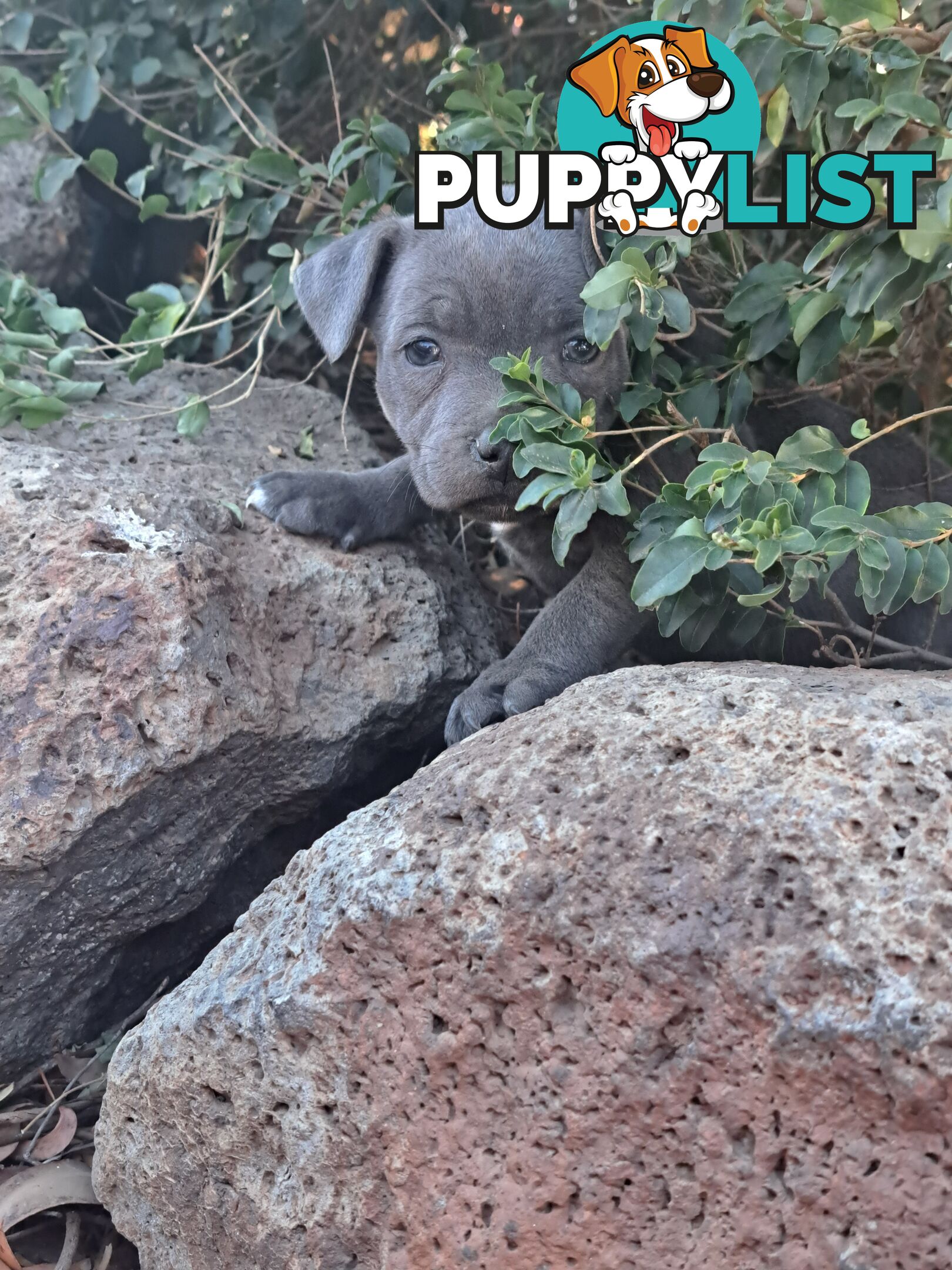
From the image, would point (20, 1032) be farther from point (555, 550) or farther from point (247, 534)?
point (555, 550)

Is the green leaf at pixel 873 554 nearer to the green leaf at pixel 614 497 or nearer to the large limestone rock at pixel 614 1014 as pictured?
the large limestone rock at pixel 614 1014

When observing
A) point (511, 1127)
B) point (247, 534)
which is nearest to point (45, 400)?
point (247, 534)

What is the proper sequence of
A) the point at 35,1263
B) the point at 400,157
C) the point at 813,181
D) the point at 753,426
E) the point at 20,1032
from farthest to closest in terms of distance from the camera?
the point at 400,157
the point at 753,426
the point at 813,181
the point at 20,1032
the point at 35,1263

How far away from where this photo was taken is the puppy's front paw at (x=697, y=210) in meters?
2.98

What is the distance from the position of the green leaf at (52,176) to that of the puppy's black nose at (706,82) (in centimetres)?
219

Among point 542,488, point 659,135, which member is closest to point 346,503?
point 542,488

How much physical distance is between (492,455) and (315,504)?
2.38ft

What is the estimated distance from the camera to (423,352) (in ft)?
10.9

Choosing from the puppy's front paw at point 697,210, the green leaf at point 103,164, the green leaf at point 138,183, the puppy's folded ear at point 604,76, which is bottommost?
the puppy's front paw at point 697,210

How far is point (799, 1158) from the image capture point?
1.72m

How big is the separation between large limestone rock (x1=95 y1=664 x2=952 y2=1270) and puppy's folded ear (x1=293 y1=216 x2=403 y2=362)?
5.24 feet

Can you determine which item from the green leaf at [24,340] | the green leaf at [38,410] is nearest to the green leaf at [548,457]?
the green leaf at [38,410]

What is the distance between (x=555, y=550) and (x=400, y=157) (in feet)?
6.08
